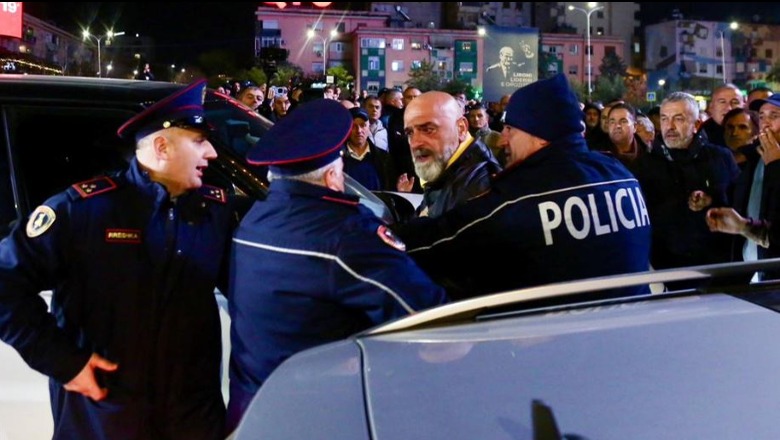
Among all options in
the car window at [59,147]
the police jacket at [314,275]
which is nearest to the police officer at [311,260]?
the police jacket at [314,275]

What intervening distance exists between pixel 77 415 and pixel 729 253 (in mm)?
3761

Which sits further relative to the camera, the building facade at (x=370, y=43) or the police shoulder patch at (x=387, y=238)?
the building facade at (x=370, y=43)

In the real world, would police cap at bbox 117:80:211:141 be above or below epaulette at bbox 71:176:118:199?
above

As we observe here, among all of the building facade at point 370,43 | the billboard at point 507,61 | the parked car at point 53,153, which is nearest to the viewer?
the parked car at point 53,153

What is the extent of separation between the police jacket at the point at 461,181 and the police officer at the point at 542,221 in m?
0.28

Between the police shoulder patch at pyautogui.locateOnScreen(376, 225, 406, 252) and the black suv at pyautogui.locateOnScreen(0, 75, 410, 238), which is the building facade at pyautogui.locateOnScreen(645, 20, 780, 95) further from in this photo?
the police shoulder patch at pyautogui.locateOnScreen(376, 225, 406, 252)

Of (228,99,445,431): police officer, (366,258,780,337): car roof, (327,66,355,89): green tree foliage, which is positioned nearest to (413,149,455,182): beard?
(228,99,445,431): police officer

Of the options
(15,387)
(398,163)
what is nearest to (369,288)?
(15,387)

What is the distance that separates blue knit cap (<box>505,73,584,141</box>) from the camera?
242 cm

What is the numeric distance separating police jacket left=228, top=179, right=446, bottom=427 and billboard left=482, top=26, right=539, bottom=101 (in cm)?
1821

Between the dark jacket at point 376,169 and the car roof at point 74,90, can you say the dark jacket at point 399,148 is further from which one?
the car roof at point 74,90

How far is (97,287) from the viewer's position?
2.20 metres

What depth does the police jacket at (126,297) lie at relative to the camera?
2.12 m

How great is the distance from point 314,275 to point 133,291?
68 cm
